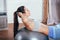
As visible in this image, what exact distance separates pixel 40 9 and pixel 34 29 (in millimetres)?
2365

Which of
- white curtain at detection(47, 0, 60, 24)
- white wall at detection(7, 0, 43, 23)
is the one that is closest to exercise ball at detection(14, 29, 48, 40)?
white curtain at detection(47, 0, 60, 24)

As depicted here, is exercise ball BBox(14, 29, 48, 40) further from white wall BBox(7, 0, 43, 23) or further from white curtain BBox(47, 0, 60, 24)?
white wall BBox(7, 0, 43, 23)

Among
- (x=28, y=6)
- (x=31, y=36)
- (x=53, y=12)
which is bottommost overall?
(x=31, y=36)

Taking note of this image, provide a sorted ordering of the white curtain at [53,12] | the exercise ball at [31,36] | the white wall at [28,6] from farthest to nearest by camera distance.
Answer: the white wall at [28,6]
the white curtain at [53,12]
the exercise ball at [31,36]

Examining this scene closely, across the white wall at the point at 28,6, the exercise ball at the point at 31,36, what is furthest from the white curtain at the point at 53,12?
the exercise ball at the point at 31,36

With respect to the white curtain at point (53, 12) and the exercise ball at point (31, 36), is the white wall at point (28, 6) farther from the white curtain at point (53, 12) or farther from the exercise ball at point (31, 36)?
the exercise ball at point (31, 36)

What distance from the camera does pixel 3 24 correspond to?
3480 millimetres

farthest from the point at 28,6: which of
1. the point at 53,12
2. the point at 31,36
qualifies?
the point at 31,36

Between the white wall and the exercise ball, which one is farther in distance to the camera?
the white wall

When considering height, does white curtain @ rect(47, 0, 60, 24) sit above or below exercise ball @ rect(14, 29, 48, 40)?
above

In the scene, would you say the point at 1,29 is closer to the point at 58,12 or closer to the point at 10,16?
the point at 10,16

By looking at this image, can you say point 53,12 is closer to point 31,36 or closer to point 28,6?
point 28,6

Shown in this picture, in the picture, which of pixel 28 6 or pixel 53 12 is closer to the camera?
pixel 53 12

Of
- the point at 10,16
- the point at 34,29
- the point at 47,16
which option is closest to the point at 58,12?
the point at 47,16
